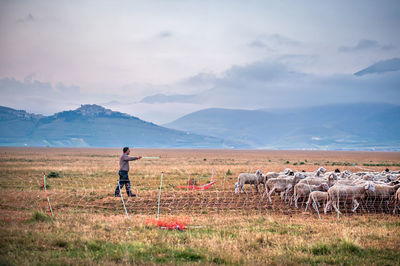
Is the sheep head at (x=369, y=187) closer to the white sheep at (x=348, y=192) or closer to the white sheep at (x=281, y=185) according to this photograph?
the white sheep at (x=348, y=192)

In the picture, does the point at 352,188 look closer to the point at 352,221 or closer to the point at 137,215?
the point at 352,221

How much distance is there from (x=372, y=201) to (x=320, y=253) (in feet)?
28.3

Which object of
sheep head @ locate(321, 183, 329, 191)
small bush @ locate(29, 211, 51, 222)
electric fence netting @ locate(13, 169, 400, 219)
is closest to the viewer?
small bush @ locate(29, 211, 51, 222)

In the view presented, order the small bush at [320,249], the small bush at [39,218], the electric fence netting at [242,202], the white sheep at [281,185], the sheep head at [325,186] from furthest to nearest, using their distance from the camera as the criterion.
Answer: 1. the white sheep at [281,185]
2. the sheep head at [325,186]
3. the electric fence netting at [242,202]
4. the small bush at [39,218]
5. the small bush at [320,249]

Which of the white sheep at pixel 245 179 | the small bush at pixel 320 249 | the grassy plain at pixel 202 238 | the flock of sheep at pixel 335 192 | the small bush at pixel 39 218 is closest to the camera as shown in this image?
the grassy plain at pixel 202 238

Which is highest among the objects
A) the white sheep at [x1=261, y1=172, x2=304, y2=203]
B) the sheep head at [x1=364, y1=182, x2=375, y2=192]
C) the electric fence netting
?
the sheep head at [x1=364, y1=182, x2=375, y2=192]

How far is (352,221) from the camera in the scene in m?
12.3

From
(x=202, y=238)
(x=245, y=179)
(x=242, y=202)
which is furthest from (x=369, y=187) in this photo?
(x=202, y=238)

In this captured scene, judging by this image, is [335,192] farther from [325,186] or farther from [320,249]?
[320,249]

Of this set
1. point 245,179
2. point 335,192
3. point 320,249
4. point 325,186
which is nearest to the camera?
point 320,249

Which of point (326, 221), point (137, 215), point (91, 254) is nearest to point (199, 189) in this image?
point (137, 215)

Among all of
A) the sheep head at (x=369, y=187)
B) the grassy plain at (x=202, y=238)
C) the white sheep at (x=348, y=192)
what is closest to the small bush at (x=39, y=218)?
the grassy plain at (x=202, y=238)

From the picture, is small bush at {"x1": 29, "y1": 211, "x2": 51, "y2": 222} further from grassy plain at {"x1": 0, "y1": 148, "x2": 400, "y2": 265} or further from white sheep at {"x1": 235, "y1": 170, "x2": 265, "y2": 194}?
white sheep at {"x1": 235, "y1": 170, "x2": 265, "y2": 194}

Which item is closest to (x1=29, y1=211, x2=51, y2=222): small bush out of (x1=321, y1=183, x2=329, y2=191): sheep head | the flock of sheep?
the flock of sheep
